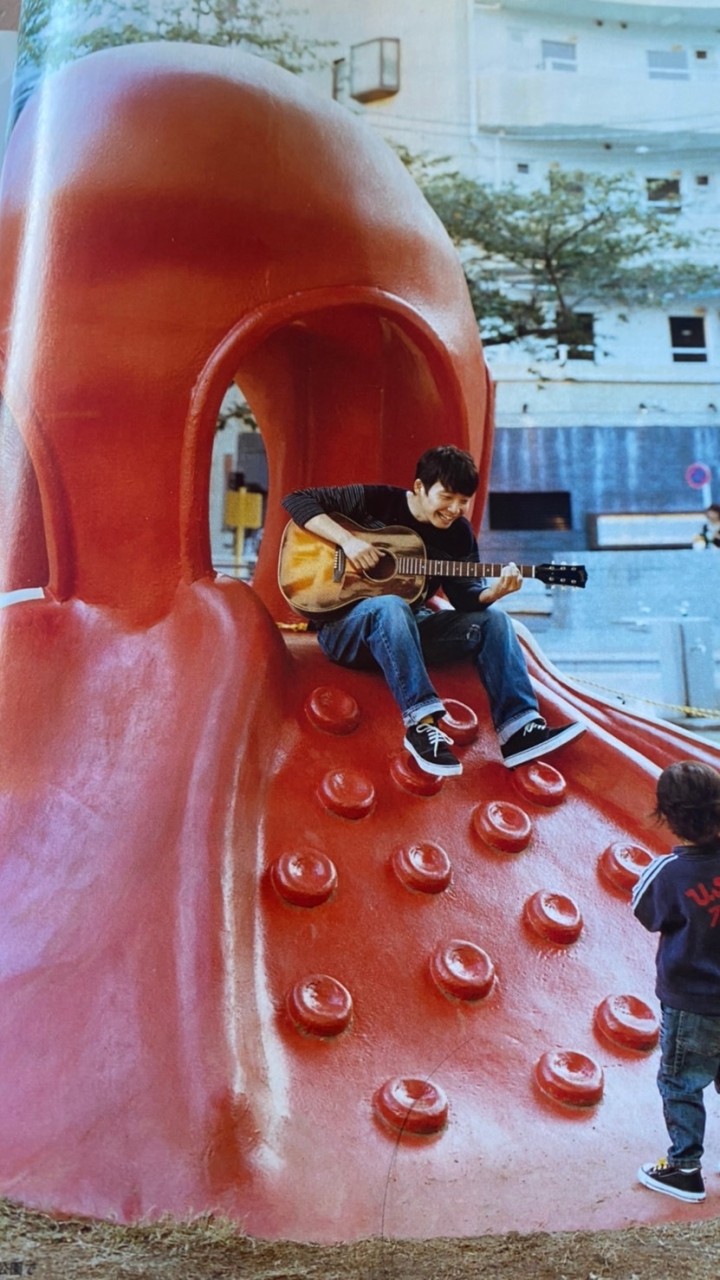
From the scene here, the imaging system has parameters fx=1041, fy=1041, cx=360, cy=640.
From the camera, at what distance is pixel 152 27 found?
2.68 m

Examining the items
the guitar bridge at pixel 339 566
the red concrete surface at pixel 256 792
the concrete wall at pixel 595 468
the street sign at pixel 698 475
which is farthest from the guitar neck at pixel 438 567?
the street sign at pixel 698 475

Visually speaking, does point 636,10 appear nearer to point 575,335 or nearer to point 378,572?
point 575,335

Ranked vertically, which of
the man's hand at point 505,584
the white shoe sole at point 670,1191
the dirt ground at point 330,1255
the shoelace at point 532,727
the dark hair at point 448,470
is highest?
the dark hair at point 448,470

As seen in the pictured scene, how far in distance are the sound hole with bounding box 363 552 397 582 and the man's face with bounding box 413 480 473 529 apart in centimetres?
12

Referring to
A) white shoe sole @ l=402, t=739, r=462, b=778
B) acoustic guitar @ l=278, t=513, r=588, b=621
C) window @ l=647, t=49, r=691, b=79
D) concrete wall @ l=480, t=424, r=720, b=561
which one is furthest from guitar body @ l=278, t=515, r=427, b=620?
window @ l=647, t=49, r=691, b=79

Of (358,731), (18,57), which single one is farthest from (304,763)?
(18,57)

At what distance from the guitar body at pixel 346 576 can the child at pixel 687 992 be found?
0.84m

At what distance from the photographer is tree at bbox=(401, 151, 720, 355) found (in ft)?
9.59

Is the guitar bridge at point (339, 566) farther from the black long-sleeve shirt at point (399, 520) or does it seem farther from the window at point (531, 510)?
the window at point (531, 510)

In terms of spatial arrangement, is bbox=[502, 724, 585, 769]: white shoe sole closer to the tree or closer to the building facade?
the building facade

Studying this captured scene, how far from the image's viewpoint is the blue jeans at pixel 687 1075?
1.63m

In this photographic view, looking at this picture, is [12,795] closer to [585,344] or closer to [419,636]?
[419,636]

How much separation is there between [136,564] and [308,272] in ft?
2.54

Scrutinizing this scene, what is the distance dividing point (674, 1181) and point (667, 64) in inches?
105
